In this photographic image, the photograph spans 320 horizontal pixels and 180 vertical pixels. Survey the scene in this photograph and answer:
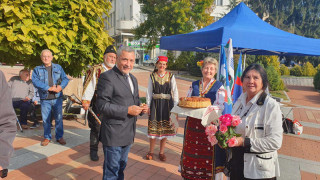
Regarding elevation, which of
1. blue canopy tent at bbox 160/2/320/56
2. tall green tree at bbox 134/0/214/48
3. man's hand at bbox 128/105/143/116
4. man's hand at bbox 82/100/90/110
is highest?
tall green tree at bbox 134/0/214/48

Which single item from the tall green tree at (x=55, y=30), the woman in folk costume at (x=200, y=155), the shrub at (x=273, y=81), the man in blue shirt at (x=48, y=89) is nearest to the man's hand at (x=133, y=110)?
the woman in folk costume at (x=200, y=155)

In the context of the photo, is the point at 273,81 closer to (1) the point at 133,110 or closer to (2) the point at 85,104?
(2) the point at 85,104

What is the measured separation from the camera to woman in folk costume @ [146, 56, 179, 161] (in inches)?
173

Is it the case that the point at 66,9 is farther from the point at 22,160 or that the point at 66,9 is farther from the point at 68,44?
the point at 22,160

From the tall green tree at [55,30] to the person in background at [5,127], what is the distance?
338 centimetres

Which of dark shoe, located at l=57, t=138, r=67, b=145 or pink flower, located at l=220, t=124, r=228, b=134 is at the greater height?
pink flower, located at l=220, t=124, r=228, b=134

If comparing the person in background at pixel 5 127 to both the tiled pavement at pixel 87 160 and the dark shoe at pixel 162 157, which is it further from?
the dark shoe at pixel 162 157

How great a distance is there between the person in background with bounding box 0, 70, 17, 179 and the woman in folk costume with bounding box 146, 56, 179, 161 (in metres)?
3.03

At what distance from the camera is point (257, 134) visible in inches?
85.0

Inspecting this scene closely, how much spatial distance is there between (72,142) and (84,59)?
204cm

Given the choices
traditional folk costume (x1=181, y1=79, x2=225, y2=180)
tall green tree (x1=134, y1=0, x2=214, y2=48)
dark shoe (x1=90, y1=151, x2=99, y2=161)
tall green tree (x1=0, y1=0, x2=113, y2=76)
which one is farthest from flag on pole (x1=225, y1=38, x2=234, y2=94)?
tall green tree (x1=134, y1=0, x2=214, y2=48)

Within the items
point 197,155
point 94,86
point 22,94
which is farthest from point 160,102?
point 22,94

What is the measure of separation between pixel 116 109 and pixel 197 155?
1.36 m

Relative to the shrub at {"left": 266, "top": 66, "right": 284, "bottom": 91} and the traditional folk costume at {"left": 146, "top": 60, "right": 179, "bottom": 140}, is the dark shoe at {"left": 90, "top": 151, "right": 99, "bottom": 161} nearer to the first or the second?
the traditional folk costume at {"left": 146, "top": 60, "right": 179, "bottom": 140}
